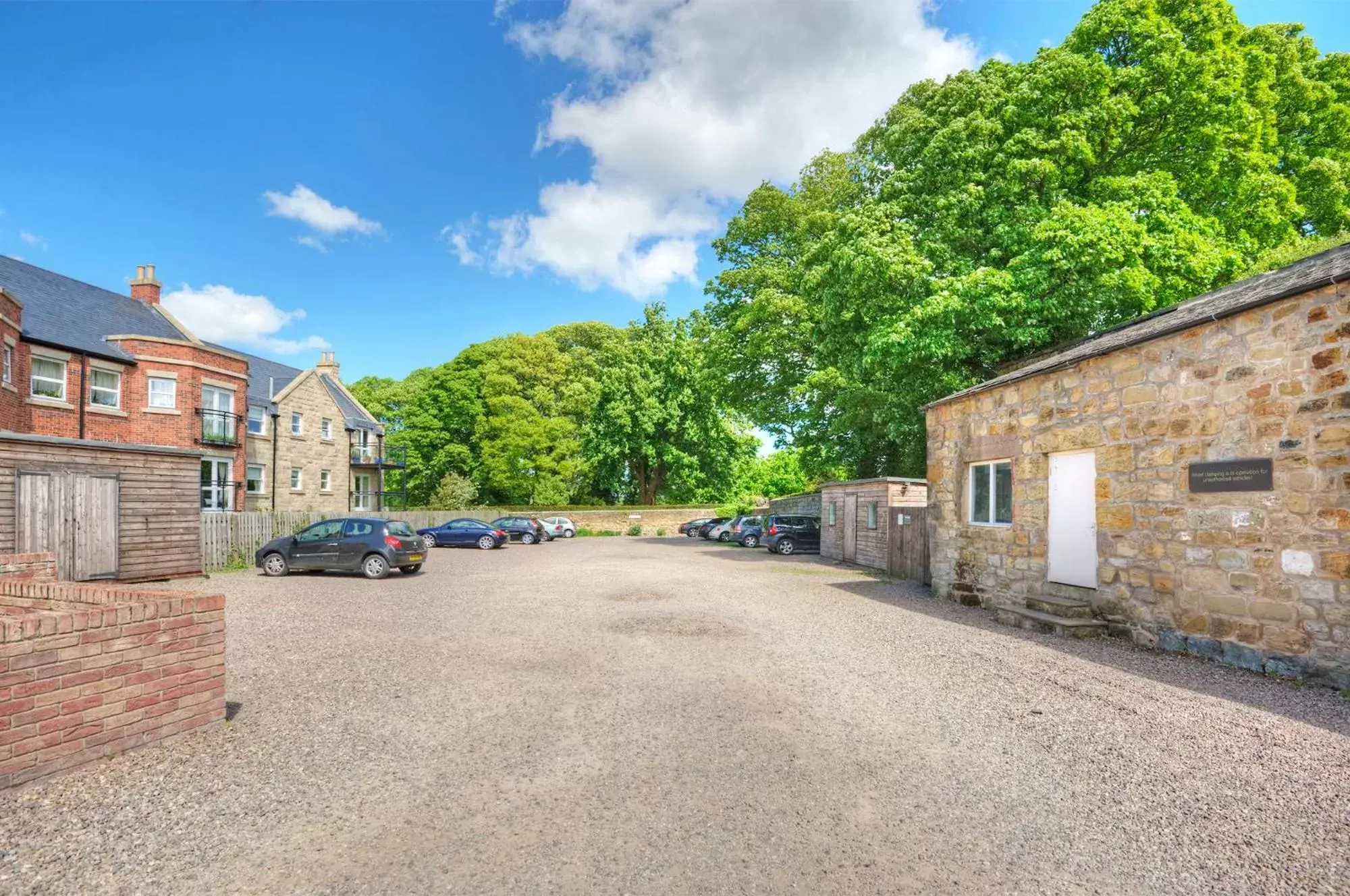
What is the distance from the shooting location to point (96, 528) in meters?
14.1

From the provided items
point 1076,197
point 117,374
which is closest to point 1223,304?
point 1076,197

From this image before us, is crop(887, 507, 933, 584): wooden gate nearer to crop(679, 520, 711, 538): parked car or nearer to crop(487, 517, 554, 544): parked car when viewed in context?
crop(487, 517, 554, 544): parked car

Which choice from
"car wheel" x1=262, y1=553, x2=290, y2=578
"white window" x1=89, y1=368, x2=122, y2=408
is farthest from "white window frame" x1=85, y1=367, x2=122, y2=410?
"car wheel" x1=262, y1=553, x2=290, y2=578

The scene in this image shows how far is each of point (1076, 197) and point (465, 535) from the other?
2509 cm

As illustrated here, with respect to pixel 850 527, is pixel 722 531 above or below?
below

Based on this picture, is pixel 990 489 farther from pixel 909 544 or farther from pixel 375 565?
pixel 375 565

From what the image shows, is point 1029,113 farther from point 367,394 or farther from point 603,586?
point 367,394

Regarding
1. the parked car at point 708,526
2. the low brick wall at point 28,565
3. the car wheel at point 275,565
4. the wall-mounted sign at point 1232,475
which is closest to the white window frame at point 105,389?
the car wheel at point 275,565

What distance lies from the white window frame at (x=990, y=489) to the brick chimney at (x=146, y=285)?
32.9m

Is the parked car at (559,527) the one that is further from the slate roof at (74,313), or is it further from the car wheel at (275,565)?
the car wheel at (275,565)

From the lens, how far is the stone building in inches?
279

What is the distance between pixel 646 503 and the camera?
46469mm

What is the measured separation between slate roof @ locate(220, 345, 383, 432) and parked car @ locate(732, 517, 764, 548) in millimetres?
22206

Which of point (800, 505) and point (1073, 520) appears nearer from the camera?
point (1073, 520)
